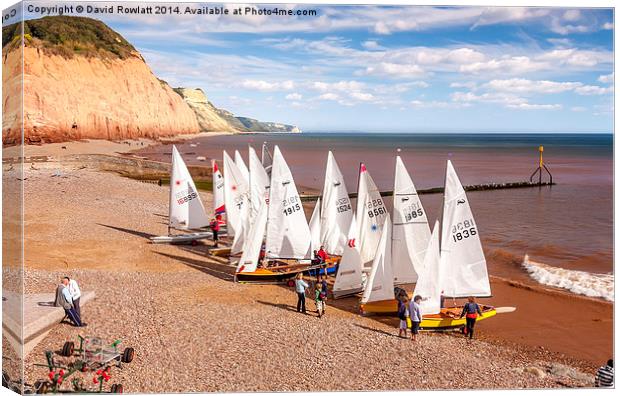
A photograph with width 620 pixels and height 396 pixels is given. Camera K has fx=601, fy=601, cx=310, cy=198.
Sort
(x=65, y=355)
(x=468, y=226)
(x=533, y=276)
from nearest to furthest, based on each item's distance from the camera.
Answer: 1. (x=65, y=355)
2. (x=468, y=226)
3. (x=533, y=276)

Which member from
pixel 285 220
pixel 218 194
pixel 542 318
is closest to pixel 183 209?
pixel 218 194

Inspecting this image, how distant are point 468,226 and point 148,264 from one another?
471 inches

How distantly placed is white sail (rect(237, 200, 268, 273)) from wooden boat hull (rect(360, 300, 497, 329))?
14.8 ft

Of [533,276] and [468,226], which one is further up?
[468,226]

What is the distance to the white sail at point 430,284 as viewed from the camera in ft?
56.0

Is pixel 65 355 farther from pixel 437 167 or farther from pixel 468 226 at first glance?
pixel 437 167

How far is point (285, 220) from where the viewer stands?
2123 centimetres

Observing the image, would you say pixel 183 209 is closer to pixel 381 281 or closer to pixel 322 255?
pixel 322 255

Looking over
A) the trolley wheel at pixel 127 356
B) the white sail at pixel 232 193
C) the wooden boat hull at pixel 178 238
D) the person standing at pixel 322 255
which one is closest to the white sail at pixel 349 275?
the person standing at pixel 322 255

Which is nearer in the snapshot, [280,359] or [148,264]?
[280,359]

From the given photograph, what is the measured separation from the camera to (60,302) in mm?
15469

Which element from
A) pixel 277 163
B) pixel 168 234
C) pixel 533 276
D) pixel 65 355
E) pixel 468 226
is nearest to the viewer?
pixel 65 355

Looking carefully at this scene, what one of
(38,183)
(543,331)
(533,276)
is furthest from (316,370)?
(38,183)

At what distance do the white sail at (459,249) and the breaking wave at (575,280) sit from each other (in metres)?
6.56
